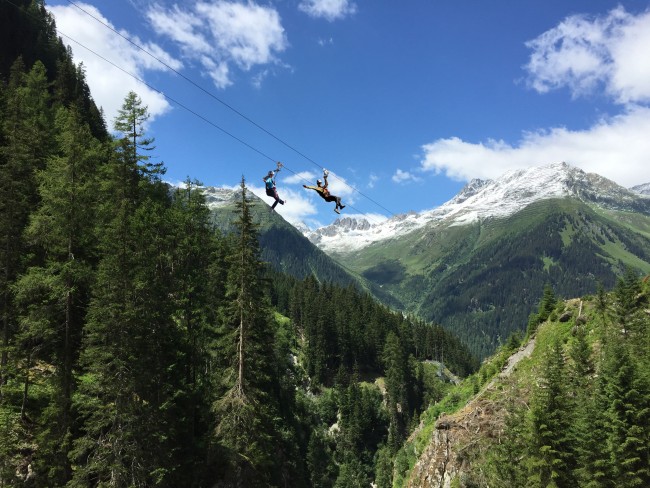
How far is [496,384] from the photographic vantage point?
3712 centimetres

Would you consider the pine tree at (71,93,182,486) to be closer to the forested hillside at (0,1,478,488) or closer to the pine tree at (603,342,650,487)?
the forested hillside at (0,1,478,488)

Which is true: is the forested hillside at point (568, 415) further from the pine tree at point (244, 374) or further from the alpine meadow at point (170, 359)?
the pine tree at point (244, 374)

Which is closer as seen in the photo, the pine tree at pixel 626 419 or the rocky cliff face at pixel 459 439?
the pine tree at pixel 626 419

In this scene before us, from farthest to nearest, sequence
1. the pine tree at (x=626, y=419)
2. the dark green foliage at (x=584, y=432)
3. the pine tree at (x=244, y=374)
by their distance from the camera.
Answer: the pine tree at (x=244, y=374)
the dark green foliage at (x=584, y=432)
the pine tree at (x=626, y=419)

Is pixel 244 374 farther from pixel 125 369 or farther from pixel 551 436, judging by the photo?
pixel 551 436

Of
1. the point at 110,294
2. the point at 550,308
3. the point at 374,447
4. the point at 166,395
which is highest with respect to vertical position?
the point at 550,308

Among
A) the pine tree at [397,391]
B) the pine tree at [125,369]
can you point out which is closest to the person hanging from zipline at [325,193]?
the pine tree at [125,369]

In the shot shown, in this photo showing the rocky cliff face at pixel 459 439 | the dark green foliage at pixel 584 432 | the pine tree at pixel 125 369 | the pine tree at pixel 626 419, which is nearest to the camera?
the pine tree at pixel 125 369

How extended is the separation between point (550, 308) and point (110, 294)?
42.2 m

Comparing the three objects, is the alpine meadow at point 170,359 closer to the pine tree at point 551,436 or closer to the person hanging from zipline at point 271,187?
the pine tree at point 551,436

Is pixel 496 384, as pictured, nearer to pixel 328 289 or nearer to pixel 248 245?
pixel 248 245

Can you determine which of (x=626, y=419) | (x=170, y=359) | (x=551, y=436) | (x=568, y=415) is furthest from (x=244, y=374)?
(x=626, y=419)

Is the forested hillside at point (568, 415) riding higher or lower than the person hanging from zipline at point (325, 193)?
lower

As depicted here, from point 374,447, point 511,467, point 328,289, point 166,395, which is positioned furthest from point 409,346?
point 166,395
